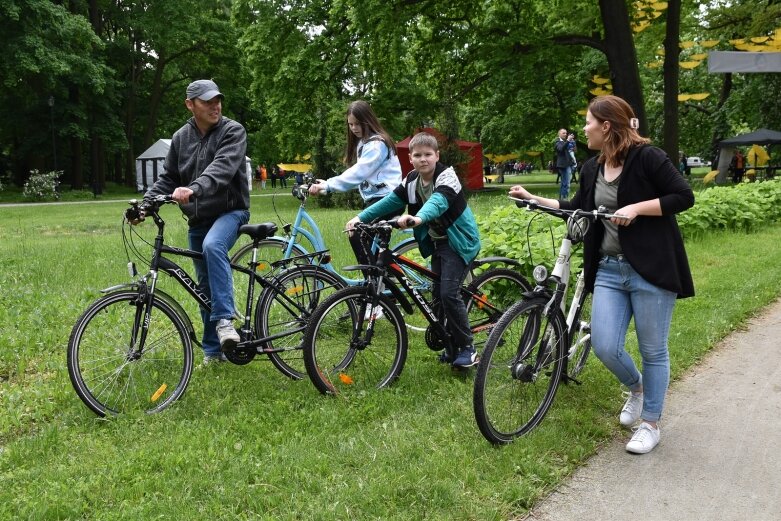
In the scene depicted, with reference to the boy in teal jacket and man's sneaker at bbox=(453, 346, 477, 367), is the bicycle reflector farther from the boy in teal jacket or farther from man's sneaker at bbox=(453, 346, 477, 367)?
man's sneaker at bbox=(453, 346, 477, 367)

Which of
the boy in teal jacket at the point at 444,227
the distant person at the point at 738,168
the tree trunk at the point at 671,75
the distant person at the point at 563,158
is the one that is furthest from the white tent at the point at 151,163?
the boy in teal jacket at the point at 444,227

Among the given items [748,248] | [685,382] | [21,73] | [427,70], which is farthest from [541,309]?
[21,73]

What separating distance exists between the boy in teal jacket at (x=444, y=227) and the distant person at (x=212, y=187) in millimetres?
821

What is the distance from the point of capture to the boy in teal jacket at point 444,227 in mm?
4746

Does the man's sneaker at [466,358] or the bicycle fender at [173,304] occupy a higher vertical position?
the bicycle fender at [173,304]

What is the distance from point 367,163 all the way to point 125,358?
2.38 m

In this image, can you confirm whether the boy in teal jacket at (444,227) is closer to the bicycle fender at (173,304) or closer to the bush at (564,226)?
the bush at (564,226)

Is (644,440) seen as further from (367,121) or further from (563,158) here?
(563,158)

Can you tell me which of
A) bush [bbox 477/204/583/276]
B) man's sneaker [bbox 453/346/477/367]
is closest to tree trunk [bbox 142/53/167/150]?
bush [bbox 477/204/583/276]

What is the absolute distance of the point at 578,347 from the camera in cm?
447

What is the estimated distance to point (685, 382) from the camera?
5.04 metres

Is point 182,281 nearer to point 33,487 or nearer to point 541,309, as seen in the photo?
point 33,487

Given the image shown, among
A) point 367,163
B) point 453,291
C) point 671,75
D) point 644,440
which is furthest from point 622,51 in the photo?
point 644,440

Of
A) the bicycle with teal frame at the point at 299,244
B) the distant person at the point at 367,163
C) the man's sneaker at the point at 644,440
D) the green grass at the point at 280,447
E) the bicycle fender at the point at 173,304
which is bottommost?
the green grass at the point at 280,447
